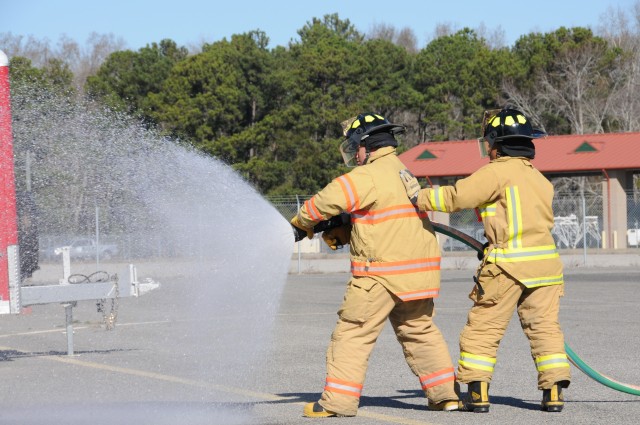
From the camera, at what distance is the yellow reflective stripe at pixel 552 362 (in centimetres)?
639

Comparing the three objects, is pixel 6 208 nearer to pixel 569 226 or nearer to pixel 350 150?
pixel 350 150

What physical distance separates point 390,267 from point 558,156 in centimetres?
3346

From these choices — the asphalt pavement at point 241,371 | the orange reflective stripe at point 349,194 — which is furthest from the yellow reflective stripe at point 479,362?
the orange reflective stripe at point 349,194

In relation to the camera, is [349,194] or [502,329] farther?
[502,329]

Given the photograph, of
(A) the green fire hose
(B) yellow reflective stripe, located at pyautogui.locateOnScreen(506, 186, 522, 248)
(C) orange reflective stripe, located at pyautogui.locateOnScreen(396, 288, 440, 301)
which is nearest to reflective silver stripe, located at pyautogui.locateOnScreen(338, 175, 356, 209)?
(C) orange reflective stripe, located at pyautogui.locateOnScreen(396, 288, 440, 301)

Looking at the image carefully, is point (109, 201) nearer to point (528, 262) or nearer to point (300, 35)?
point (528, 262)

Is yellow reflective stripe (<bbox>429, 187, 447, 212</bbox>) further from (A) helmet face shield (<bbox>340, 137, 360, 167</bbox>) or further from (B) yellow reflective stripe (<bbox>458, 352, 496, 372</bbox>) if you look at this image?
(B) yellow reflective stripe (<bbox>458, 352, 496, 372</bbox>)

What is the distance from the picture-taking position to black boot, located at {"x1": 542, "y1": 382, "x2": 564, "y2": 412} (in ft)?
20.9

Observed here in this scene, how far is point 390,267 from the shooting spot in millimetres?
6320

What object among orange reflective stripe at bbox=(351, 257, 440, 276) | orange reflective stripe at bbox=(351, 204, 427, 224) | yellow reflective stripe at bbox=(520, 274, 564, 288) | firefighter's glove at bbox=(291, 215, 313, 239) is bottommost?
yellow reflective stripe at bbox=(520, 274, 564, 288)

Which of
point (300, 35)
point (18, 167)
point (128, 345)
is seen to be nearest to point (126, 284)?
point (128, 345)

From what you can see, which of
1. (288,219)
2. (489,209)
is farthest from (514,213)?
(288,219)

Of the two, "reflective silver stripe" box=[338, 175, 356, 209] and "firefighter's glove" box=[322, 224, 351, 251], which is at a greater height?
"reflective silver stripe" box=[338, 175, 356, 209]

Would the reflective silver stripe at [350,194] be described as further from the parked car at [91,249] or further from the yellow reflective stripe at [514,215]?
the parked car at [91,249]
